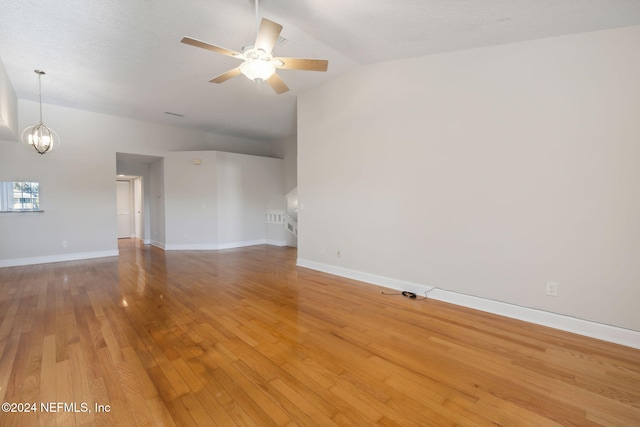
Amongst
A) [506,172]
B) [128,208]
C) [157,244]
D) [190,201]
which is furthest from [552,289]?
[128,208]

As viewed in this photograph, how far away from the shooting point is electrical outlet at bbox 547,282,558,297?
8.82ft

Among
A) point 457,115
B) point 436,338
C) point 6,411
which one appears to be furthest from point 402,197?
point 6,411

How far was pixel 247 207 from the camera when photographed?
25.9 feet

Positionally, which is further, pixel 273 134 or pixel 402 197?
pixel 273 134

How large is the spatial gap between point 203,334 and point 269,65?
255 cm

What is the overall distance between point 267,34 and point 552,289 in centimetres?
358

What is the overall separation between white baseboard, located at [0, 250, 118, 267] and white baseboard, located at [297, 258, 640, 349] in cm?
613

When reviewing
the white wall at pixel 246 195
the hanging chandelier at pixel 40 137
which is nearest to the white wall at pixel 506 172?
the white wall at pixel 246 195

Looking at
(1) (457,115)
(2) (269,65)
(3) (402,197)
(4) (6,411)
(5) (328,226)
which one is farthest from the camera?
(5) (328,226)

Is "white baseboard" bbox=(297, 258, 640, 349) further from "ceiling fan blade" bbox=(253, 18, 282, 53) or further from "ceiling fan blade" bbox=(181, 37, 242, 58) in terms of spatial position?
"ceiling fan blade" bbox=(181, 37, 242, 58)

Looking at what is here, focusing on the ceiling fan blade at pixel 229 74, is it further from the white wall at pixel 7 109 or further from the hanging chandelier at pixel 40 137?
the hanging chandelier at pixel 40 137

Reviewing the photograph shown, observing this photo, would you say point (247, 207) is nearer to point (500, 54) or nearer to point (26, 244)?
point (26, 244)

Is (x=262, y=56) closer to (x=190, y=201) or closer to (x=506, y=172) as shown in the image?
(x=506, y=172)

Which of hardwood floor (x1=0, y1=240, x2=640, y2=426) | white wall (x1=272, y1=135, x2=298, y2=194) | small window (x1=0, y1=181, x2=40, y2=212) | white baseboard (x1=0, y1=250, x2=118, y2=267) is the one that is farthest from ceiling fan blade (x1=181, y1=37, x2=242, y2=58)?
white baseboard (x1=0, y1=250, x2=118, y2=267)
